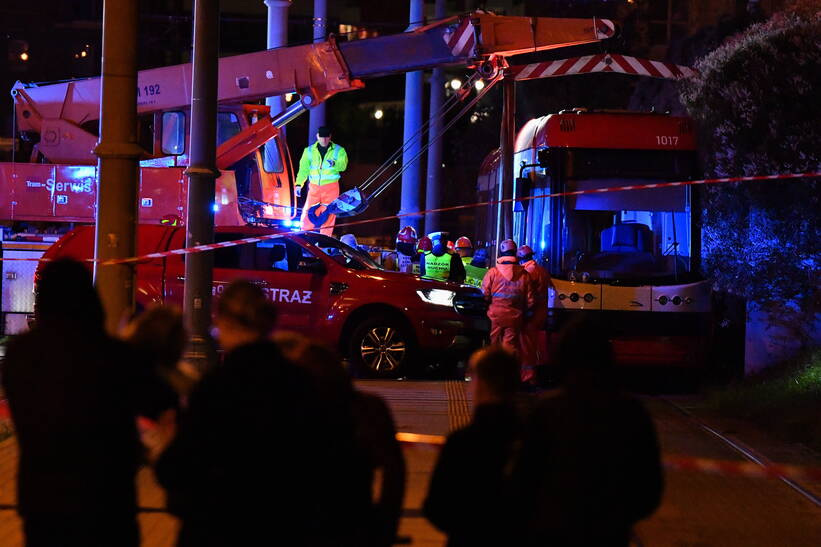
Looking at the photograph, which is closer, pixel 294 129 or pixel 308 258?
pixel 308 258

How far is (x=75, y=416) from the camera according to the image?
12.4ft

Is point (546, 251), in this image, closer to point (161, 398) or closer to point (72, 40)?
point (161, 398)

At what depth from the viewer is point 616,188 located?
43.0ft

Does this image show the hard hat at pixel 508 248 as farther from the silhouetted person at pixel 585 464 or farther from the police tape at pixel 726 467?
the silhouetted person at pixel 585 464

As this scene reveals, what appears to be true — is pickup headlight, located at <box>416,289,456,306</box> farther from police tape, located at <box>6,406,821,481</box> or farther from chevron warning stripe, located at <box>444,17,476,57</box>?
police tape, located at <box>6,406,821,481</box>

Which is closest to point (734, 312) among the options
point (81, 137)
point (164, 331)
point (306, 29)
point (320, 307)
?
point (320, 307)

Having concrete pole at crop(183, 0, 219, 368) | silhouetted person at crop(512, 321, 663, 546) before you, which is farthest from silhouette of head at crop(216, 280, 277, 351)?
concrete pole at crop(183, 0, 219, 368)

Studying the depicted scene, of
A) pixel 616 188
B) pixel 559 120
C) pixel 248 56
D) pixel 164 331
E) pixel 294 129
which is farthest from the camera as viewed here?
pixel 294 129

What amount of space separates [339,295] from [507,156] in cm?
325

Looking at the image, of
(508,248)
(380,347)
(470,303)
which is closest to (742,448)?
(508,248)

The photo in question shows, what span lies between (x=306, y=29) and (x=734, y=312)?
118ft

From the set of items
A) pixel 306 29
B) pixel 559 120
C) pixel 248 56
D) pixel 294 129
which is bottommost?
pixel 559 120

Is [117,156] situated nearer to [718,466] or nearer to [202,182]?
[202,182]

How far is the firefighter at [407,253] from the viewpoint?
1819 centimetres
